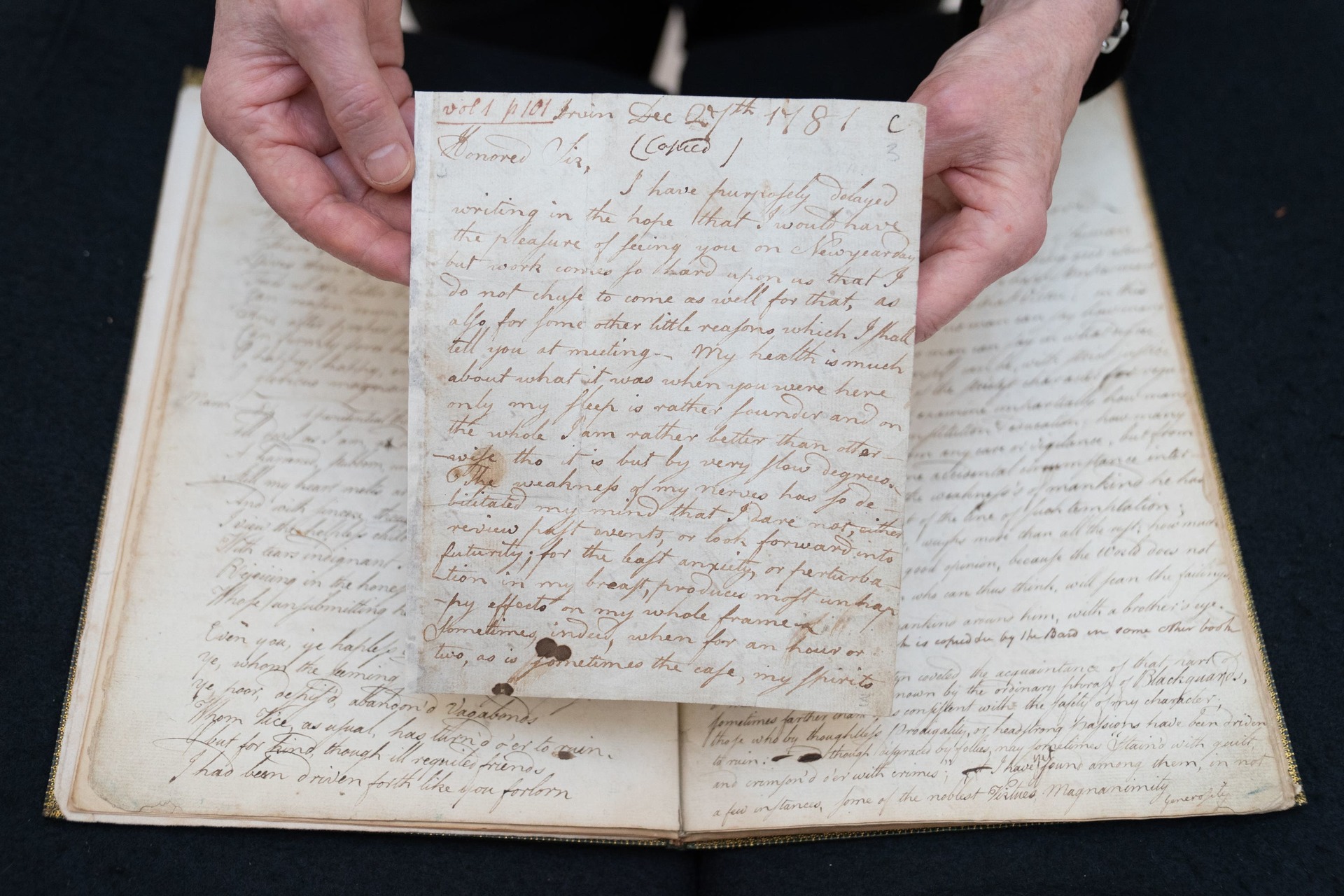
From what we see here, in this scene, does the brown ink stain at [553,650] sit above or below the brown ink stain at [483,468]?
below

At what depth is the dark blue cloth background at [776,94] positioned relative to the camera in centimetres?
95

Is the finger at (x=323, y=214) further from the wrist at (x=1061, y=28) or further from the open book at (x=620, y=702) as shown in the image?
the wrist at (x=1061, y=28)

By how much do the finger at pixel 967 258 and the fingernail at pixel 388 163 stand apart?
514 millimetres

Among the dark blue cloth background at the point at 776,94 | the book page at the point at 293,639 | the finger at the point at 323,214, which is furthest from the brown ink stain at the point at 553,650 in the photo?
the finger at the point at 323,214

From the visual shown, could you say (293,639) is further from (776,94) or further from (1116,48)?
(1116,48)

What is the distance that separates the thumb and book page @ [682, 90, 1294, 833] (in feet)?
2.14

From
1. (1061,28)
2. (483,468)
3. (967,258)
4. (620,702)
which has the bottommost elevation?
(620,702)

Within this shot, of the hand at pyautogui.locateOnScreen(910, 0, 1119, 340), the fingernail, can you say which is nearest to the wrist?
the hand at pyautogui.locateOnScreen(910, 0, 1119, 340)

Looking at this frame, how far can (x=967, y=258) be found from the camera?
92cm

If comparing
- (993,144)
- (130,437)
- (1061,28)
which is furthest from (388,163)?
(1061,28)

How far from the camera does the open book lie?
38.0 inches

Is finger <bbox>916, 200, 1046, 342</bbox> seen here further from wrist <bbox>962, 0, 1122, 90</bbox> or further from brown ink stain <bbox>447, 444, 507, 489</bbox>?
brown ink stain <bbox>447, 444, 507, 489</bbox>

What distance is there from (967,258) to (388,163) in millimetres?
569

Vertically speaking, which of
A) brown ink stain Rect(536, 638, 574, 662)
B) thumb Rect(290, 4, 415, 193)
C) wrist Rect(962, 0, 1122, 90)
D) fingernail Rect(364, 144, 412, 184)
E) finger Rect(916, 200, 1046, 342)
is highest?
wrist Rect(962, 0, 1122, 90)
